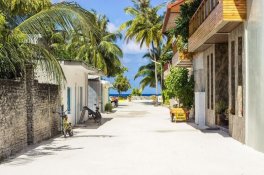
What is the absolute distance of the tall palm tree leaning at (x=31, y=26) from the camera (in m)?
13.9

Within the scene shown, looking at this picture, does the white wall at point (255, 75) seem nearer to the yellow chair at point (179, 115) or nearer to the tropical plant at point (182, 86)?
the yellow chair at point (179, 115)

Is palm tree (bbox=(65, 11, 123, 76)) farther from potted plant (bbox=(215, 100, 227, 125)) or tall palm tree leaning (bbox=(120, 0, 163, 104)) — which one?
potted plant (bbox=(215, 100, 227, 125))

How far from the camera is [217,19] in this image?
56.0 feet

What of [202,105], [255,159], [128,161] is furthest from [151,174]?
[202,105]

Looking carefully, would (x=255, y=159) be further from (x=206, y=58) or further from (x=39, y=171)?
(x=206, y=58)

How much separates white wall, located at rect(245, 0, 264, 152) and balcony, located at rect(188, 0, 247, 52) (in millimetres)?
386

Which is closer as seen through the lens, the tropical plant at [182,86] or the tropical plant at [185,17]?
the tropical plant at [185,17]

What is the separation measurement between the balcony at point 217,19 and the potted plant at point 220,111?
9.17 ft

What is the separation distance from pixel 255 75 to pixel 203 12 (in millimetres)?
6757

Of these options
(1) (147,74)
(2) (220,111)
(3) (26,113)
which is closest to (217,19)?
(3) (26,113)

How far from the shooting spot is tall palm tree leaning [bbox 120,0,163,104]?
60.0 m

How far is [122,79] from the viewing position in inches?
3647

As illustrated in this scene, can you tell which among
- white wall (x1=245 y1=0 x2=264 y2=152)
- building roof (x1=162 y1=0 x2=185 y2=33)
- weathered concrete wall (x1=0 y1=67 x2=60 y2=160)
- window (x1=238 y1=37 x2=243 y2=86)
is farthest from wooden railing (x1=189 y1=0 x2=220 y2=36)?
weathered concrete wall (x1=0 y1=67 x2=60 y2=160)

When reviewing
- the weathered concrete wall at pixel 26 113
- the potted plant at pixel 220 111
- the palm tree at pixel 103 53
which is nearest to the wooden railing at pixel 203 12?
the potted plant at pixel 220 111
